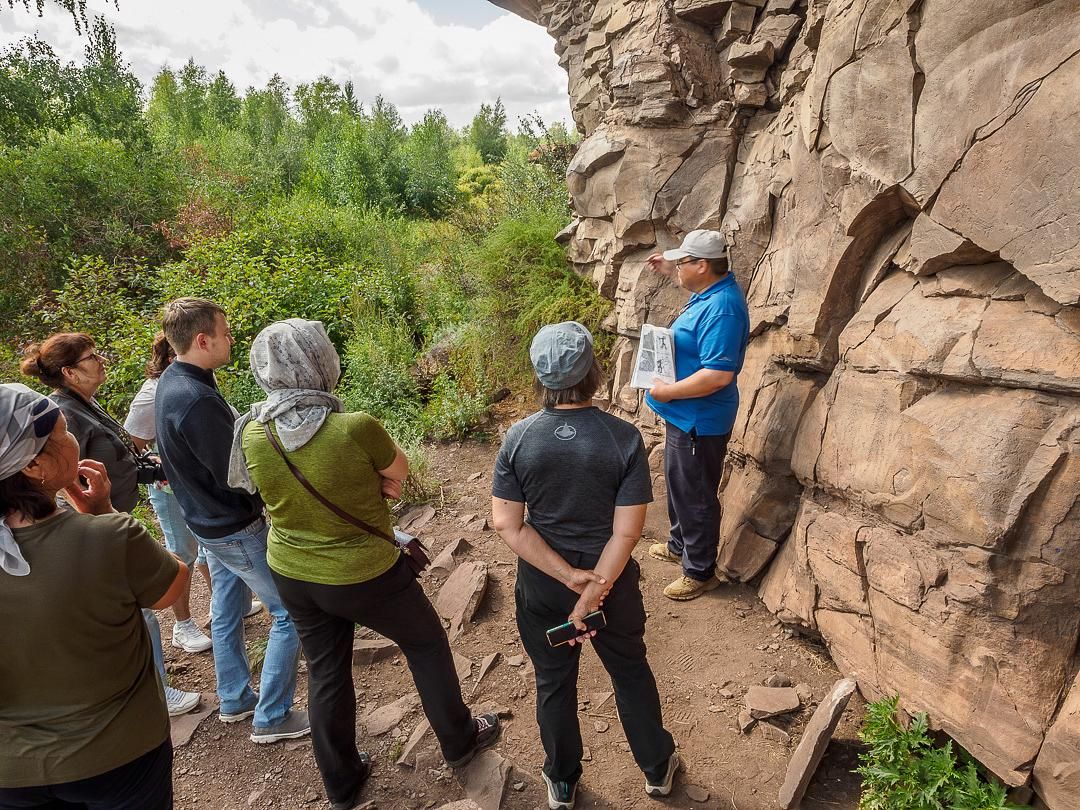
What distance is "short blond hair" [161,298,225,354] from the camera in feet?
9.59

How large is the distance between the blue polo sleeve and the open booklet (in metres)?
0.20

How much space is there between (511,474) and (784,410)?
2445mm

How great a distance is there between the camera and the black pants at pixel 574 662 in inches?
97.4

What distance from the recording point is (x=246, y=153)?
790 inches

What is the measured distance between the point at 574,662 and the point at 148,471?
2.55 m

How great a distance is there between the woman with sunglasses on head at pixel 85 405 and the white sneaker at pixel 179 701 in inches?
21.9

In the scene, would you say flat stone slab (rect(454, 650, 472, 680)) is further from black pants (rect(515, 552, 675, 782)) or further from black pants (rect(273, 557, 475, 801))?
black pants (rect(515, 552, 675, 782))

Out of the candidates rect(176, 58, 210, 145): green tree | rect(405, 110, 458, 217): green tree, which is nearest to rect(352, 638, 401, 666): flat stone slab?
rect(405, 110, 458, 217): green tree

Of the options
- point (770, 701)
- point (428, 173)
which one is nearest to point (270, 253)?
point (770, 701)

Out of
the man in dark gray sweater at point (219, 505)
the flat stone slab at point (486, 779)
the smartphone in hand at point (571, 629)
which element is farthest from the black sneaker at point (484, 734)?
the smartphone in hand at point (571, 629)

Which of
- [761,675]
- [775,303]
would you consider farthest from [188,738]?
[775,303]

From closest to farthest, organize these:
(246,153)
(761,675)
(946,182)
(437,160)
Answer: (946,182)
(761,675)
(246,153)
(437,160)

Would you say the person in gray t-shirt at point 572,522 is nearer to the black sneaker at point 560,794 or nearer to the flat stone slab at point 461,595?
the black sneaker at point 560,794

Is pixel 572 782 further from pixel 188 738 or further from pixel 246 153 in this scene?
pixel 246 153
